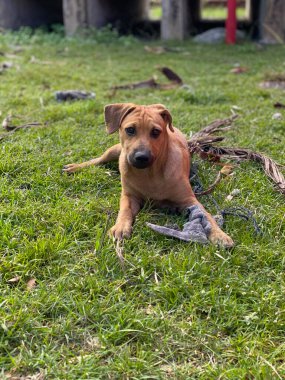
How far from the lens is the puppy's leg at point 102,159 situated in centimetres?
443

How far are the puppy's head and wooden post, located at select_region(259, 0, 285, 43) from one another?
10229 mm

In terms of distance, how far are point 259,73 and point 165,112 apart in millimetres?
5718

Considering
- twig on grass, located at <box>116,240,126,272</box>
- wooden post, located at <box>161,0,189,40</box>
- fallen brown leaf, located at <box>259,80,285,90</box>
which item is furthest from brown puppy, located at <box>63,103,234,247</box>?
wooden post, located at <box>161,0,189,40</box>

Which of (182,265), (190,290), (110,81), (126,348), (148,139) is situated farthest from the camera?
(110,81)

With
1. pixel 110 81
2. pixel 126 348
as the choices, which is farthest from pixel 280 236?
pixel 110 81

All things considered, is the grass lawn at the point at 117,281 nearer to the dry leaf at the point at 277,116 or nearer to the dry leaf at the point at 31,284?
the dry leaf at the point at 31,284

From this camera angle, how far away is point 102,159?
4602mm

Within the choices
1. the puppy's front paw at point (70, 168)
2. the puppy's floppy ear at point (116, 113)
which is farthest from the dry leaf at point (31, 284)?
the puppy's front paw at point (70, 168)

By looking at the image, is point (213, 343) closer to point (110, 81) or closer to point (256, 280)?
point (256, 280)

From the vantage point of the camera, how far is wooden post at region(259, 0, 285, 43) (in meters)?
12.8

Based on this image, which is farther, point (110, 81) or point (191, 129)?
point (110, 81)

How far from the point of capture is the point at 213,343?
2.44 meters

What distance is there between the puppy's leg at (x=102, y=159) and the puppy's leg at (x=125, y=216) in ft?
2.53

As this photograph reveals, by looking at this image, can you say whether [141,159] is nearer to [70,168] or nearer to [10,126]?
[70,168]
